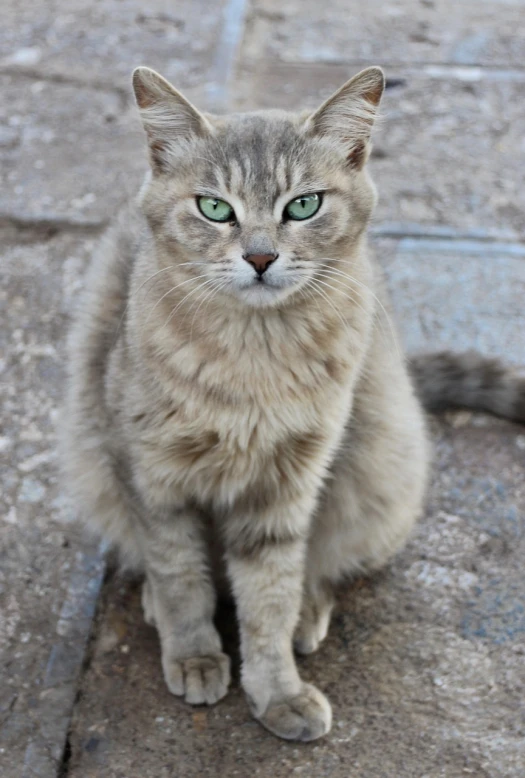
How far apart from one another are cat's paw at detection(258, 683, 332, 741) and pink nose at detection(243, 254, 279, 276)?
39.0 inches

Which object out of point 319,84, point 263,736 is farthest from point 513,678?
point 319,84

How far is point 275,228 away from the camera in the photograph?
1802 millimetres

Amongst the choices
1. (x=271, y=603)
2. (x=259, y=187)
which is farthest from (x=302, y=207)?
(x=271, y=603)

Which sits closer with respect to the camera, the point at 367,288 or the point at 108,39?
the point at 367,288

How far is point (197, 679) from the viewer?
2080 millimetres

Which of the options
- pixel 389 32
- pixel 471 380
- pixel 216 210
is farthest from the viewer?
pixel 389 32

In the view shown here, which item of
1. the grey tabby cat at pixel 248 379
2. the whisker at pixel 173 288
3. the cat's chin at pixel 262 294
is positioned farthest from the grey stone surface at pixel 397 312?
the cat's chin at pixel 262 294

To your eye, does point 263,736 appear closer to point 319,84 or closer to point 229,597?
point 229,597

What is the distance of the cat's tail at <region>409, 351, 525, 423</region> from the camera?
273 centimetres

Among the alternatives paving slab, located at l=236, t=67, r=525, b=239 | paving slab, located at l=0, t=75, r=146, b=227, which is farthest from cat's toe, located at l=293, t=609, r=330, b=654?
paving slab, located at l=0, t=75, r=146, b=227

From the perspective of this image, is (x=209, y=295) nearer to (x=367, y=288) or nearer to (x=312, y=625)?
(x=367, y=288)

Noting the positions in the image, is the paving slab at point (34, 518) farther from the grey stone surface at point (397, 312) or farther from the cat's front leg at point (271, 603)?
the cat's front leg at point (271, 603)

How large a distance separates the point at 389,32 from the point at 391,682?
3761 mm

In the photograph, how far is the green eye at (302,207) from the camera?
1.84m
